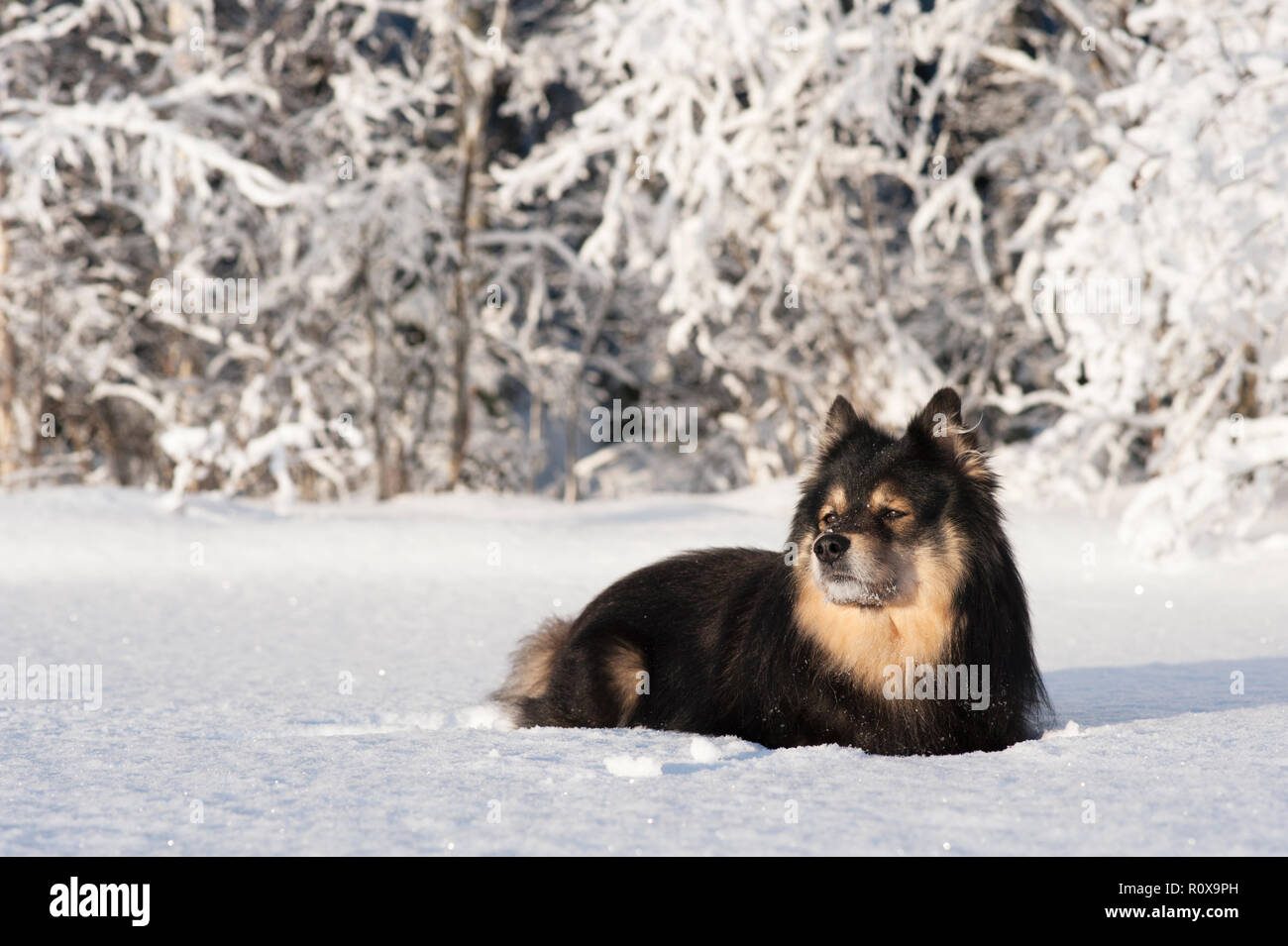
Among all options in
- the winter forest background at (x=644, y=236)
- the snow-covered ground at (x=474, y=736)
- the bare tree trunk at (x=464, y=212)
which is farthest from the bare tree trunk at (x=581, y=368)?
the snow-covered ground at (x=474, y=736)

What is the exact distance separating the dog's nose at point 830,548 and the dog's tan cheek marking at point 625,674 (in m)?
1.24

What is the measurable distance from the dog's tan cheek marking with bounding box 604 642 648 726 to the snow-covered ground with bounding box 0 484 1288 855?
48 centimetres

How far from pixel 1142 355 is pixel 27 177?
11441mm

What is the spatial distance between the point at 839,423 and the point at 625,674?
4.40ft

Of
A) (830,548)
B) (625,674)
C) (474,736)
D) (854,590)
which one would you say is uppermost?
(830,548)

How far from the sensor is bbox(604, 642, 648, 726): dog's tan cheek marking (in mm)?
5137

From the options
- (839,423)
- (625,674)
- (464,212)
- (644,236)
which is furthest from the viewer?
(464,212)

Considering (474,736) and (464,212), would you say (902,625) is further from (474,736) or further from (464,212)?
(464,212)

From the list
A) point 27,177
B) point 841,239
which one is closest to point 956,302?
point 841,239

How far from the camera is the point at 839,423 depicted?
15.9 feet

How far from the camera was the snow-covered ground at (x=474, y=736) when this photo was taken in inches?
121

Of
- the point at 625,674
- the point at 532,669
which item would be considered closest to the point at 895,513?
the point at 625,674

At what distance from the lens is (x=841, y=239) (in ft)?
58.5

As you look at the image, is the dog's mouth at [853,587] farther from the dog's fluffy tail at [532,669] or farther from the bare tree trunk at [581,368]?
the bare tree trunk at [581,368]
